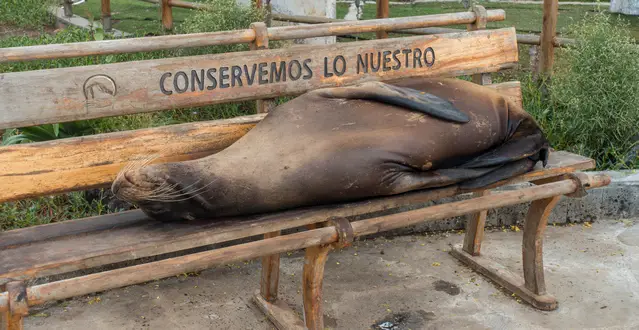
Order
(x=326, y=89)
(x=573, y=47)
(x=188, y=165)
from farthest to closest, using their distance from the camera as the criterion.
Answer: (x=573, y=47) < (x=326, y=89) < (x=188, y=165)

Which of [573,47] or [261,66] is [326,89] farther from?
[573,47]

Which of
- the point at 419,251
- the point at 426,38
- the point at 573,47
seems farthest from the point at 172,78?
the point at 573,47

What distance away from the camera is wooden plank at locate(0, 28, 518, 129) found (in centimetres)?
273

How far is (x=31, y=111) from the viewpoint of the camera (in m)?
2.71

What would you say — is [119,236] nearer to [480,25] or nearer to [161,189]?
[161,189]

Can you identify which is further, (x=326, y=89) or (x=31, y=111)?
(x=326, y=89)

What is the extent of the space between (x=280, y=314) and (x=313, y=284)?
396 millimetres

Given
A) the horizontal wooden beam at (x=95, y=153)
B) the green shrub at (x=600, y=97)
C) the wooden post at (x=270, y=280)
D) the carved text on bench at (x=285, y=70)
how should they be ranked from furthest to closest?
the green shrub at (x=600, y=97), the wooden post at (x=270, y=280), the carved text on bench at (x=285, y=70), the horizontal wooden beam at (x=95, y=153)

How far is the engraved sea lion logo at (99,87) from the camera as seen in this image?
9.18 ft

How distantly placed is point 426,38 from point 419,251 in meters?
1.03

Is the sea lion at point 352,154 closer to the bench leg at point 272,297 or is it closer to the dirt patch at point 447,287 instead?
the bench leg at point 272,297

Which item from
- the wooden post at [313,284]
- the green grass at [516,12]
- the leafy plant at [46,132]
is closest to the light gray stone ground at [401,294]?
the wooden post at [313,284]

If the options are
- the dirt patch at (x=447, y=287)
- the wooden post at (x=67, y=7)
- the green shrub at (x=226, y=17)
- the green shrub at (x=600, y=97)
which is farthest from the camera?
the wooden post at (x=67, y=7)

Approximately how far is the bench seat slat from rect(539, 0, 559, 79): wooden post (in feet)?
7.94
